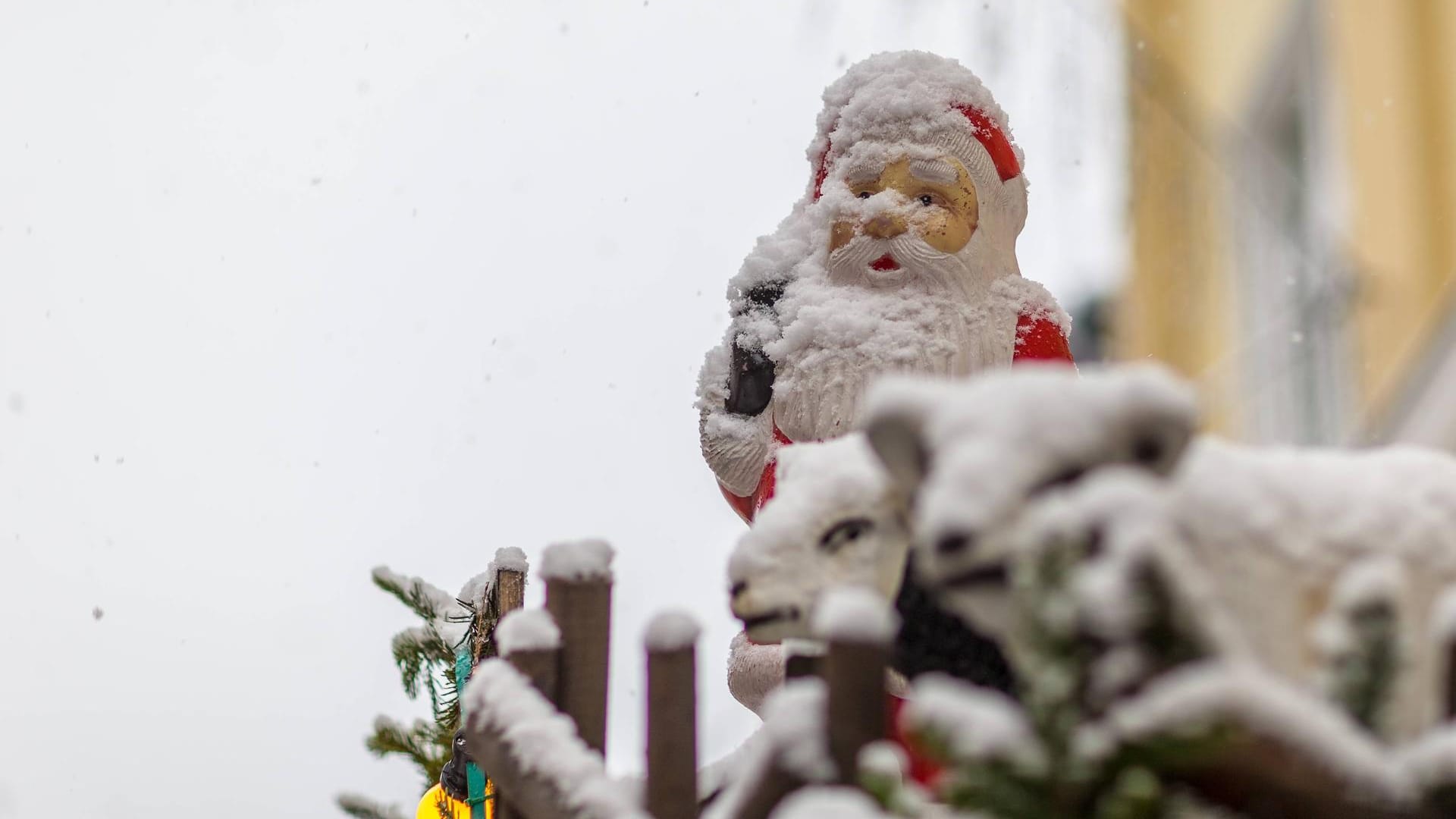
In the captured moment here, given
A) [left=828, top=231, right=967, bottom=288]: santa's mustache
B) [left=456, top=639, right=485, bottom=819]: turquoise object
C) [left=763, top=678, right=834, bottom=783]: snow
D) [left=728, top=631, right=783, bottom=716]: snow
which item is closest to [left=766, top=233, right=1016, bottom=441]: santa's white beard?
[left=828, top=231, right=967, bottom=288]: santa's mustache

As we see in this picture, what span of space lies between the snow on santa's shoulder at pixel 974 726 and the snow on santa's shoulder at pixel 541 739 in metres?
0.36

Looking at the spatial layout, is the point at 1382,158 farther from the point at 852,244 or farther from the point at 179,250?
the point at 179,250

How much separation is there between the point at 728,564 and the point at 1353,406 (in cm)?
152

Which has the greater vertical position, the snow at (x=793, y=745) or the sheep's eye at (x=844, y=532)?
the sheep's eye at (x=844, y=532)

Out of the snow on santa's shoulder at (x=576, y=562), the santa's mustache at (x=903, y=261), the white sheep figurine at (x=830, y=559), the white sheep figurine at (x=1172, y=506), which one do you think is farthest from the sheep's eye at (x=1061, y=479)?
the santa's mustache at (x=903, y=261)

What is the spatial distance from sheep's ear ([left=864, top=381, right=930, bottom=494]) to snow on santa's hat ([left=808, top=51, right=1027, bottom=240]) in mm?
1144

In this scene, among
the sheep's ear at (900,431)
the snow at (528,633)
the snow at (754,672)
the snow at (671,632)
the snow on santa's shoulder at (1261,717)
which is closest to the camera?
the snow on santa's shoulder at (1261,717)

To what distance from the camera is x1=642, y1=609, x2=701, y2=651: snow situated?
3.13 ft

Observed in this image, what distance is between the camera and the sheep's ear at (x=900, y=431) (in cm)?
73

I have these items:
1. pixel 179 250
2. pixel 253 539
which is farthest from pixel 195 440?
pixel 179 250

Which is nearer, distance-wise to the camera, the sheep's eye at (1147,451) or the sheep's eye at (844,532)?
the sheep's eye at (1147,451)

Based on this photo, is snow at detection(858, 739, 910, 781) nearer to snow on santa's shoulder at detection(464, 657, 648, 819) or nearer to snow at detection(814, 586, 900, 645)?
Answer: snow at detection(814, 586, 900, 645)

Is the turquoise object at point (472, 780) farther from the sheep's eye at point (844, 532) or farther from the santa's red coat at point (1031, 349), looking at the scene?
the sheep's eye at point (844, 532)

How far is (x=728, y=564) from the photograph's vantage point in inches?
40.8
